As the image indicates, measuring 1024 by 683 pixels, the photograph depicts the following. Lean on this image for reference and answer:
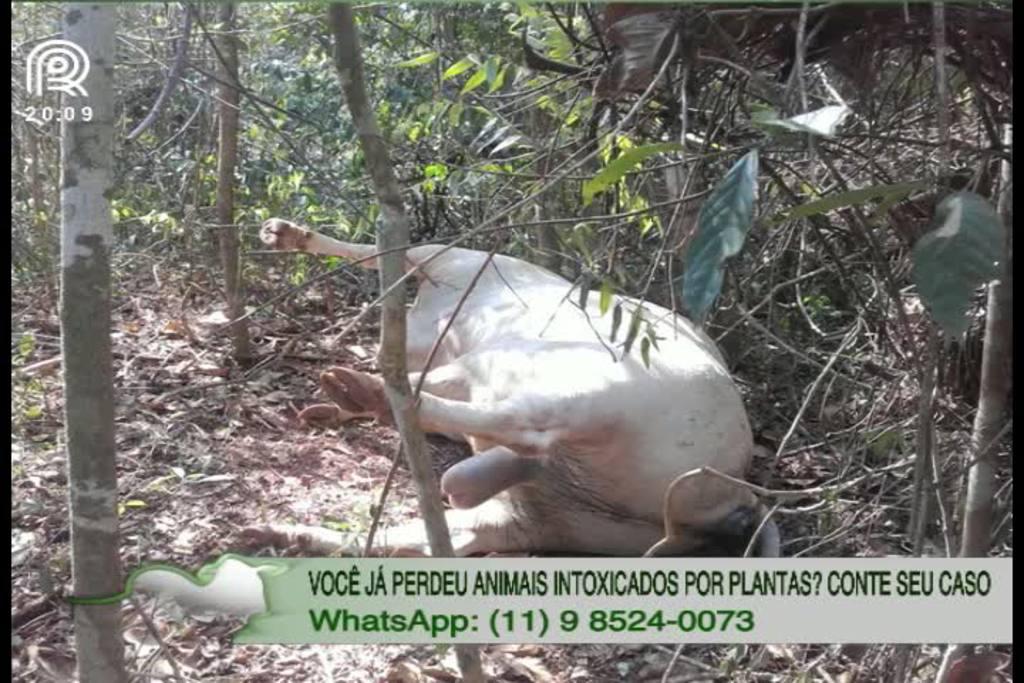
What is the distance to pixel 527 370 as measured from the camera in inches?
114

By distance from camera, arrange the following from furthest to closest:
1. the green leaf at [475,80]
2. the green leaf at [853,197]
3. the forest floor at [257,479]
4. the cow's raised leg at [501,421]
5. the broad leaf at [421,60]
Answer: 1. the cow's raised leg at [501,421]
2. the broad leaf at [421,60]
3. the green leaf at [475,80]
4. the forest floor at [257,479]
5. the green leaf at [853,197]

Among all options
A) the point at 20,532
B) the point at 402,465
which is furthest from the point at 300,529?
the point at 20,532

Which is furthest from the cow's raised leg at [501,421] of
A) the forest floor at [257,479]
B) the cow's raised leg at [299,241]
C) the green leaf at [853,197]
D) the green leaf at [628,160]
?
the green leaf at [853,197]

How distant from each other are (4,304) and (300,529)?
2.12 ft

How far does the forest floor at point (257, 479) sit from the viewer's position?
6.82 ft

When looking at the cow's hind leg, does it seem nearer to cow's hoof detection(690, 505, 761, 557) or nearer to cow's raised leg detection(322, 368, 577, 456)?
cow's raised leg detection(322, 368, 577, 456)

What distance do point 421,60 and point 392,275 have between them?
72 centimetres

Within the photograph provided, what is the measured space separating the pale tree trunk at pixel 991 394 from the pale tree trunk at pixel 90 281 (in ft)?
4.73

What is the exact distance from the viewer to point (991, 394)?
2014mm

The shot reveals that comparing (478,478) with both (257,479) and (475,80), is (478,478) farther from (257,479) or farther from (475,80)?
(475,80)
